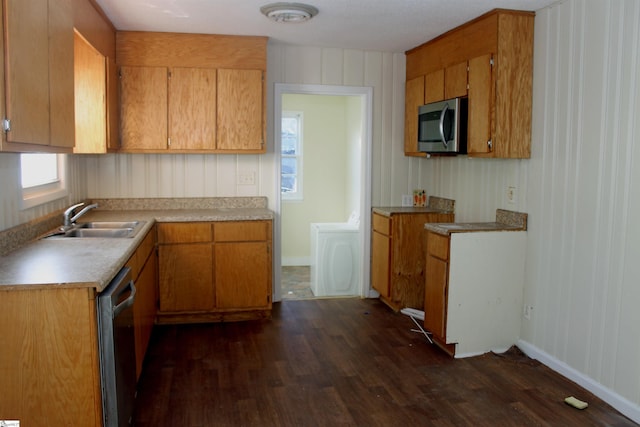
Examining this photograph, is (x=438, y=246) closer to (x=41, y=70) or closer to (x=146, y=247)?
(x=146, y=247)

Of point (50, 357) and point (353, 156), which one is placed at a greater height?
point (353, 156)

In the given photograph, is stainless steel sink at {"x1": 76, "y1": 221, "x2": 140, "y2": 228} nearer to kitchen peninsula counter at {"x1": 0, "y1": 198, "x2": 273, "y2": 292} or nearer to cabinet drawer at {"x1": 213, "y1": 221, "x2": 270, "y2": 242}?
kitchen peninsula counter at {"x1": 0, "y1": 198, "x2": 273, "y2": 292}

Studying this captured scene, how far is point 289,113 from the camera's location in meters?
6.86

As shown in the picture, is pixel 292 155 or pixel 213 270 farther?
pixel 292 155

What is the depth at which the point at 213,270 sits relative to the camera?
13.7 feet

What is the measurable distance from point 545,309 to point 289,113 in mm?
4306

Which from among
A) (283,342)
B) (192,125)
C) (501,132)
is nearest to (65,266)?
(283,342)

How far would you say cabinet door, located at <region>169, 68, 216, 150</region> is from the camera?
425cm

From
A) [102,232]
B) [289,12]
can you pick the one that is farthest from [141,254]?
[289,12]

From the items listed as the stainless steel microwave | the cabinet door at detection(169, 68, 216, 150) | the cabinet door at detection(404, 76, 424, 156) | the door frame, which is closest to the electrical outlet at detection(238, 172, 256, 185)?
the door frame

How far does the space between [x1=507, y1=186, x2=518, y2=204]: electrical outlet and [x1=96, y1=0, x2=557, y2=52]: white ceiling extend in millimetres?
1173

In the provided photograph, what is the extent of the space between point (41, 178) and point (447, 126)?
276 cm

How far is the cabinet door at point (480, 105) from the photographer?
3.51 m

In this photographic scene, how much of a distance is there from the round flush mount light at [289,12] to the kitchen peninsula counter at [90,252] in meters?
1.49
